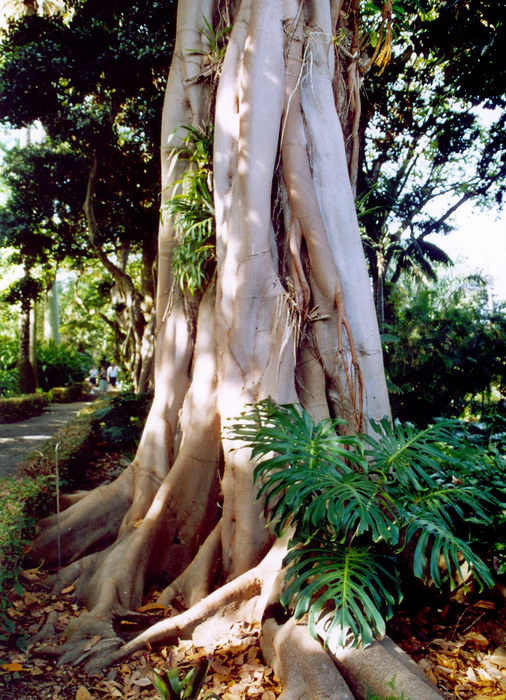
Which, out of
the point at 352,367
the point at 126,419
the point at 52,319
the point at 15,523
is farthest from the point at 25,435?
the point at 52,319

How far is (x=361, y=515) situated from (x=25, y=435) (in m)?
9.96

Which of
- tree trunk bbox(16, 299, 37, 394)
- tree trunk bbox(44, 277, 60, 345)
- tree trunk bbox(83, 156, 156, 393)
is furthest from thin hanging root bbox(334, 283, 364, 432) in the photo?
tree trunk bbox(44, 277, 60, 345)

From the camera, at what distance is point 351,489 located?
114 inches

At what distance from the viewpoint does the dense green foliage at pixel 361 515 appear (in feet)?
9.00

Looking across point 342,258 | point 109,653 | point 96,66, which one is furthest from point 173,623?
point 96,66

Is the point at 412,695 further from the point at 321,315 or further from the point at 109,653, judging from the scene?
the point at 321,315

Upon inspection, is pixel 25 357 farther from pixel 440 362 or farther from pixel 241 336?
pixel 241 336

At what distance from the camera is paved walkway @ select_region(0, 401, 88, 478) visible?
814cm

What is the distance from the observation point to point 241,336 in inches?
171

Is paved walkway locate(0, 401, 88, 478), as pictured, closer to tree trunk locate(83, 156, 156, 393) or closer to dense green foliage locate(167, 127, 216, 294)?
tree trunk locate(83, 156, 156, 393)

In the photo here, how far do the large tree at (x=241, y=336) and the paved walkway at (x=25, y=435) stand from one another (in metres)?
2.36

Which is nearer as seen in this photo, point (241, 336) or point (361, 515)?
point (361, 515)

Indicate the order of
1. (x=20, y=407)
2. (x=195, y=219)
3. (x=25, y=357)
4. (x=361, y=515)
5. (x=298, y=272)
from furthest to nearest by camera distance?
(x=25, y=357)
(x=20, y=407)
(x=195, y=219)
(x=298, y=272)
(x=361, y=515)

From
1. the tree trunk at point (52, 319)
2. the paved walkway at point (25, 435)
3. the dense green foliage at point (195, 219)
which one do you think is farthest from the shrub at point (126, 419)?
the tree trunk at point (52, 319)
